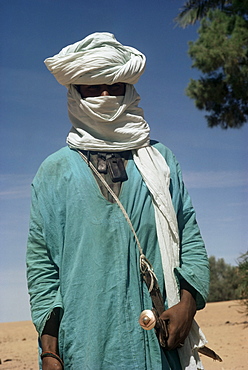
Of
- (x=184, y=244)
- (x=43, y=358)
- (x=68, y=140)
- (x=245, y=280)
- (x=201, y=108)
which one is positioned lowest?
(x=245, y=280)

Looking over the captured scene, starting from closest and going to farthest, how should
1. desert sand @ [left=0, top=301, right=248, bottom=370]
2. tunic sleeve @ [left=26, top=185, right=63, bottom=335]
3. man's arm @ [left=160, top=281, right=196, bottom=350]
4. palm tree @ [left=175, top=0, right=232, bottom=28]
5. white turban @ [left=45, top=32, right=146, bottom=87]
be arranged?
man's arm @ [left=160, top=281, right=196, bottom=350] < tunic sleeve @ [left=26, top=185, right=63, bottom=335] < white turban @ [left=45, top=32, right=146, bottom=87] < desert sand @ [left=0, top=301, right=248, bottom=370] < palm tree @ [left=175, top=0, right=232, bottom=28]

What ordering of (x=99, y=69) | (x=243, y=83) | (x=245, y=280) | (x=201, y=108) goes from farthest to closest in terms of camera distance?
(x=201, y=108) → (x=243, y=83) → (x=245, y=280) → (x=99, y=69)

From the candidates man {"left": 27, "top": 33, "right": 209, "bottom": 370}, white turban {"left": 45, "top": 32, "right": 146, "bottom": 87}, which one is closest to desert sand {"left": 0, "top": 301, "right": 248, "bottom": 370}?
man {"left": 27, "top": 33, "right": 209, "bottom": 370}

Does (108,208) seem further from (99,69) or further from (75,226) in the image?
(99,69)

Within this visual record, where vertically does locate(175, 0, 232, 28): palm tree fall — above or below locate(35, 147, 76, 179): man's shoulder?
above

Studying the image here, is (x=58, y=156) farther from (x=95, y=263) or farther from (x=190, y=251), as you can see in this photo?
(x=190, y=251)

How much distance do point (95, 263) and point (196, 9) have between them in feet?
46.3

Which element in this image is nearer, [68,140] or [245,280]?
[68,140]

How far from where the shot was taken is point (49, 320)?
2.97m

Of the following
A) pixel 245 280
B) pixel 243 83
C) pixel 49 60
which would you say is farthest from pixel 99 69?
pixel 243 83

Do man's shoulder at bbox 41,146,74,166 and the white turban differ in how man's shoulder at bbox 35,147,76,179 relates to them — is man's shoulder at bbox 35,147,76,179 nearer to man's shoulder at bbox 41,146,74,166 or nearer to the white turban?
man's shoulder at bbox 41,146,74,166

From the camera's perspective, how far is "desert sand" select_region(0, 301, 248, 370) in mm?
10305

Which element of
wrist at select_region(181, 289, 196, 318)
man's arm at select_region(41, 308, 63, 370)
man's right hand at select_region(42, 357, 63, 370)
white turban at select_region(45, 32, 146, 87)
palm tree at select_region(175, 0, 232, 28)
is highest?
palm tree at select_region(175, 0, 232, 28)

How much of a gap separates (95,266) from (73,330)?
321 mm
